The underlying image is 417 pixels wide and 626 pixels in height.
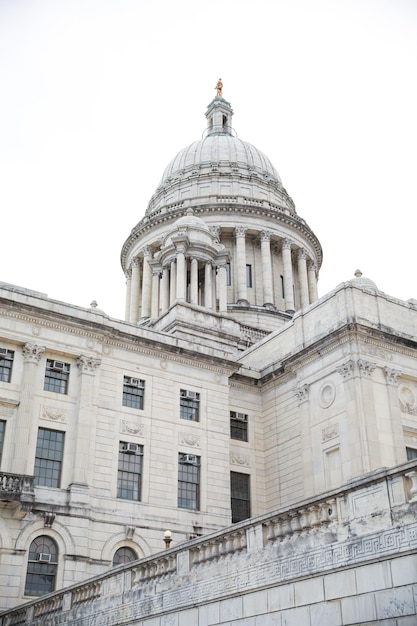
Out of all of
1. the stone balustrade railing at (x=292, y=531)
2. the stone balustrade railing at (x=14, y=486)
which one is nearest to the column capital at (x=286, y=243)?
the stone balustrade railing at (x=14, y=486)

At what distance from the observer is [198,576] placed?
54.9 ft

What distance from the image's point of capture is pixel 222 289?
166 ft

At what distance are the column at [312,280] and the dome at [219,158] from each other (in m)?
9.73

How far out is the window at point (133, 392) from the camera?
3431 cm

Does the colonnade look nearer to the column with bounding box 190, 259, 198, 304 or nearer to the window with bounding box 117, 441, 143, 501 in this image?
the column with bounding box 190, 259, 198, 304

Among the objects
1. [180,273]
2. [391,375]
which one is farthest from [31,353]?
[180,273]

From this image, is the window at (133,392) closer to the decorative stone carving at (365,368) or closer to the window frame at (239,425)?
the window frame at (239,425)

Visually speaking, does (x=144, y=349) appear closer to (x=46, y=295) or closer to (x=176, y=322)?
(x=46, y=295)

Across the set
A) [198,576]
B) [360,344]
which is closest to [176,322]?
[360,344]

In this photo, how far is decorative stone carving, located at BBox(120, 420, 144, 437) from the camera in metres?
33.3

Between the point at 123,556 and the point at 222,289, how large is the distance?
939 inches

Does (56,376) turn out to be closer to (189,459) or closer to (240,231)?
(189,459)

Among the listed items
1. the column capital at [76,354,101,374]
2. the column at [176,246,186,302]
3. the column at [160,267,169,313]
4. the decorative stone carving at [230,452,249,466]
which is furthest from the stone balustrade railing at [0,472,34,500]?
the column at [160,267,169,313]

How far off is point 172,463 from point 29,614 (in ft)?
37.4
